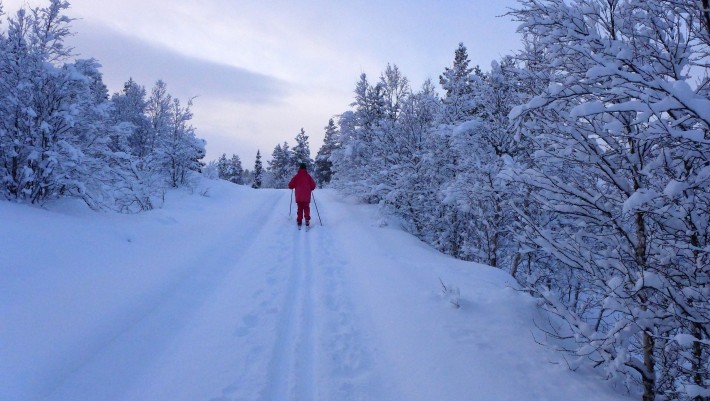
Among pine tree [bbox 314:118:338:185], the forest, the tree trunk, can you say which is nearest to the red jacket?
the forest

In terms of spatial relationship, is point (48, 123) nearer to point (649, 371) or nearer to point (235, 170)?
point (649, 371)

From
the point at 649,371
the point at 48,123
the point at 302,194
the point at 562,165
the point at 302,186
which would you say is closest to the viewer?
the point at 649,371

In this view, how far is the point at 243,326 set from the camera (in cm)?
466

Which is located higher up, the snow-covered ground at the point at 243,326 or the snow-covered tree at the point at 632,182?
the snow-covered tree at the point at 632,182

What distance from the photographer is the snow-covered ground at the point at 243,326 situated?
3.44 metres

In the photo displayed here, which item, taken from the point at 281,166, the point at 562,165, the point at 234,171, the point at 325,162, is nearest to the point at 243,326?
the point at 562,165

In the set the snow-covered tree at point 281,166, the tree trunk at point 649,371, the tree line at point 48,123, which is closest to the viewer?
the tree trunk at point 649,371

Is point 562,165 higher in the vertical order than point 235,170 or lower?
lower

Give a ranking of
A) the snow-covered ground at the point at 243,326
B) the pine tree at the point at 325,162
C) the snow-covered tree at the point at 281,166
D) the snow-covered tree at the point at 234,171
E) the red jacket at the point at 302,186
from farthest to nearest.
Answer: the snow-covered tree at the point at 234,171 → the snow-covered tree at the point at 281,166 → the pine tree at the point at 325,162 → the red jacket at the point at 302,186 → the snow-covered ground at the point at 243,326

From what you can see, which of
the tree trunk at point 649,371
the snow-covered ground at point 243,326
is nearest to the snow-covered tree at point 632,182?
the tree trunk at point 649,371

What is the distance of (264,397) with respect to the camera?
3355 millimetres

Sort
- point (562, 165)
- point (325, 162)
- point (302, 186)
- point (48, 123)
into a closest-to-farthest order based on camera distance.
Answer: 1. point (562, 165)
2. point (48, 123)
3. point (302, 186)
4. point (325, 162)

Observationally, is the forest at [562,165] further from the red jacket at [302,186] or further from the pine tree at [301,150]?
the pine tree at [301,150]

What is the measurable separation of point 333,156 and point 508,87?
13855 millimetres
